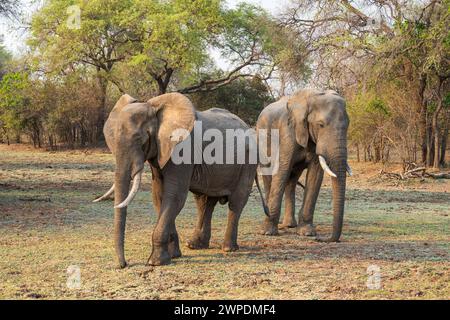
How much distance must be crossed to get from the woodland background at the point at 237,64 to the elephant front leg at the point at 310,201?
10.9m

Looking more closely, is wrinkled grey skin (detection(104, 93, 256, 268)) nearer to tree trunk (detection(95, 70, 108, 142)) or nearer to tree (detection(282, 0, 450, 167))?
tree (detection(282, 0, 450, 167))

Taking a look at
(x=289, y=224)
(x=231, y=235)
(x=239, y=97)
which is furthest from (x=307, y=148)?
(x=239, y=97)

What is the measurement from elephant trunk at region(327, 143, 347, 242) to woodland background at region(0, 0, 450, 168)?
462 inches

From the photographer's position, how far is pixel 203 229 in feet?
30.0

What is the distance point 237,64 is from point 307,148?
30837 mm

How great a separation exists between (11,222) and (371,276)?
6.75 m

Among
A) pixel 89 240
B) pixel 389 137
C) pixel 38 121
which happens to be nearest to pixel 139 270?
pixel 89 240

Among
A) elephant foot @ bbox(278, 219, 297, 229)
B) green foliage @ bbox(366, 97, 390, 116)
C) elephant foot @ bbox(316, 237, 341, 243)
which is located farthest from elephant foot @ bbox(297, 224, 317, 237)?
green foliage @ bbox(366, 97, 390, 116)

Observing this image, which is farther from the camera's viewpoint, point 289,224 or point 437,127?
point 437,127

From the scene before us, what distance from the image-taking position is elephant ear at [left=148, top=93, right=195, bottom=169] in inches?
304

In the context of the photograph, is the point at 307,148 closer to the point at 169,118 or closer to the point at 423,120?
the point at 169,118

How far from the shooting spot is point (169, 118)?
7.85m

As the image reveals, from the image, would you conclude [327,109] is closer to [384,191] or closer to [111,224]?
[111,224]

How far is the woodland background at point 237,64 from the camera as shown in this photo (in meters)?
24.3
